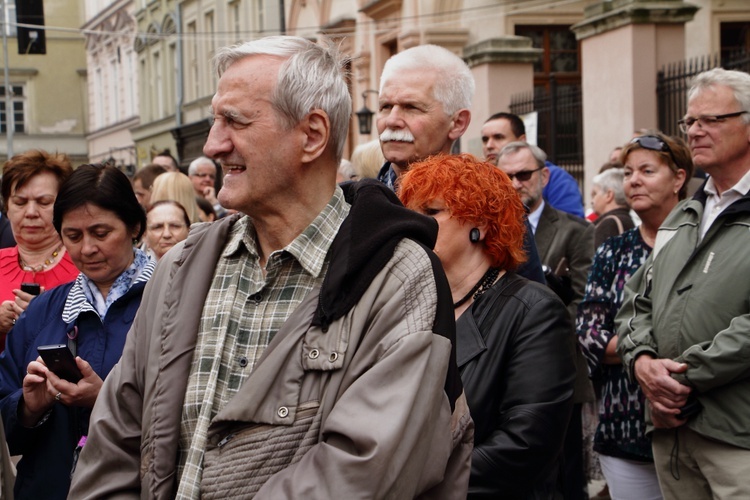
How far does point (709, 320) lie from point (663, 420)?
1.64 feet

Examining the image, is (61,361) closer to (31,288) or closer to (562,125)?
(31,288)

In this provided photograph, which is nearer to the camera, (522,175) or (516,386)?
(516,386)

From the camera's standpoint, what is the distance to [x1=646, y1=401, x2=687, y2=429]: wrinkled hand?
→ 4.82m

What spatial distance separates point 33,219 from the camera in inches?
216

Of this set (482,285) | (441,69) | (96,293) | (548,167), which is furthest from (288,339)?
(548,167)

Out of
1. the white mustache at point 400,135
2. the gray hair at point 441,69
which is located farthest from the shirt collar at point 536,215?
the white mustache at point 400,135

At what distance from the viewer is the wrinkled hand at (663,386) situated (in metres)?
4.75

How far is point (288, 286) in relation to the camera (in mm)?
2891

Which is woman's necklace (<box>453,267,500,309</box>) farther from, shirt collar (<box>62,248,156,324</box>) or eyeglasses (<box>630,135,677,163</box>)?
eyeglasses (<box>630,135,677,163</box>)

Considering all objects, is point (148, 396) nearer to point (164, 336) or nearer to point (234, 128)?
point (164, 336)

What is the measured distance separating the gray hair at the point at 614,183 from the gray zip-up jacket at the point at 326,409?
18.0 feet

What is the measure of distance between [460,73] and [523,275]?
917 mm

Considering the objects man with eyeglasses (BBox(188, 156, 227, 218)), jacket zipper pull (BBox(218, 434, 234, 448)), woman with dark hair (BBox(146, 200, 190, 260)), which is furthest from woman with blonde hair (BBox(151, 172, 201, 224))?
jacket zipper pull (BBox(218, 434, 234, 448))

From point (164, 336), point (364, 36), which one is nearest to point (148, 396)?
point (164, 336)
